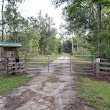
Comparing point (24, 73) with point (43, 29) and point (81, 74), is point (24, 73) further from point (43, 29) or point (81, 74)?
point (43, 29)

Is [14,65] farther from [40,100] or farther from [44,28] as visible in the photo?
[44,28]

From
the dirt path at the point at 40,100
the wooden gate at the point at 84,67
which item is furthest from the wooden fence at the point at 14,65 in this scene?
the dirt path at the point at 40,100

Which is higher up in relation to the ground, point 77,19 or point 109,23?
point 77,19

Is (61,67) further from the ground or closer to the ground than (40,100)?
further from the ground

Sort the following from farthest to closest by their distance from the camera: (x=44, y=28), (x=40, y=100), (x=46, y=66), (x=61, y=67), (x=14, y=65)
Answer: (x=44, y=28) < (x=46, y=66) < (x=61, y=67) < (x=14, y=65) < (x=40, y=100)

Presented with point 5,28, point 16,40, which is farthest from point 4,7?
point 16,40

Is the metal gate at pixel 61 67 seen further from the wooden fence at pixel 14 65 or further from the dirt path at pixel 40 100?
the dirt path at pixel 40 100

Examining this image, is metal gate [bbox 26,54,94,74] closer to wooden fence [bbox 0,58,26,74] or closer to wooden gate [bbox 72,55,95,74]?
wooden gate [bbox 72,55,95,74]

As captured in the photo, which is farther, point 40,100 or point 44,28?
point 44,28

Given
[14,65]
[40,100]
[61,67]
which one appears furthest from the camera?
[61,67]

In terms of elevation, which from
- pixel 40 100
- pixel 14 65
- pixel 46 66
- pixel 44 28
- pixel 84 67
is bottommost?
pixel 40 100

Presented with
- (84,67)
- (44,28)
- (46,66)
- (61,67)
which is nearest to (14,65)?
(84,67)

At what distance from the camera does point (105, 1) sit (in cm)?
986

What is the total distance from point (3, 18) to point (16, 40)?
3.85m
